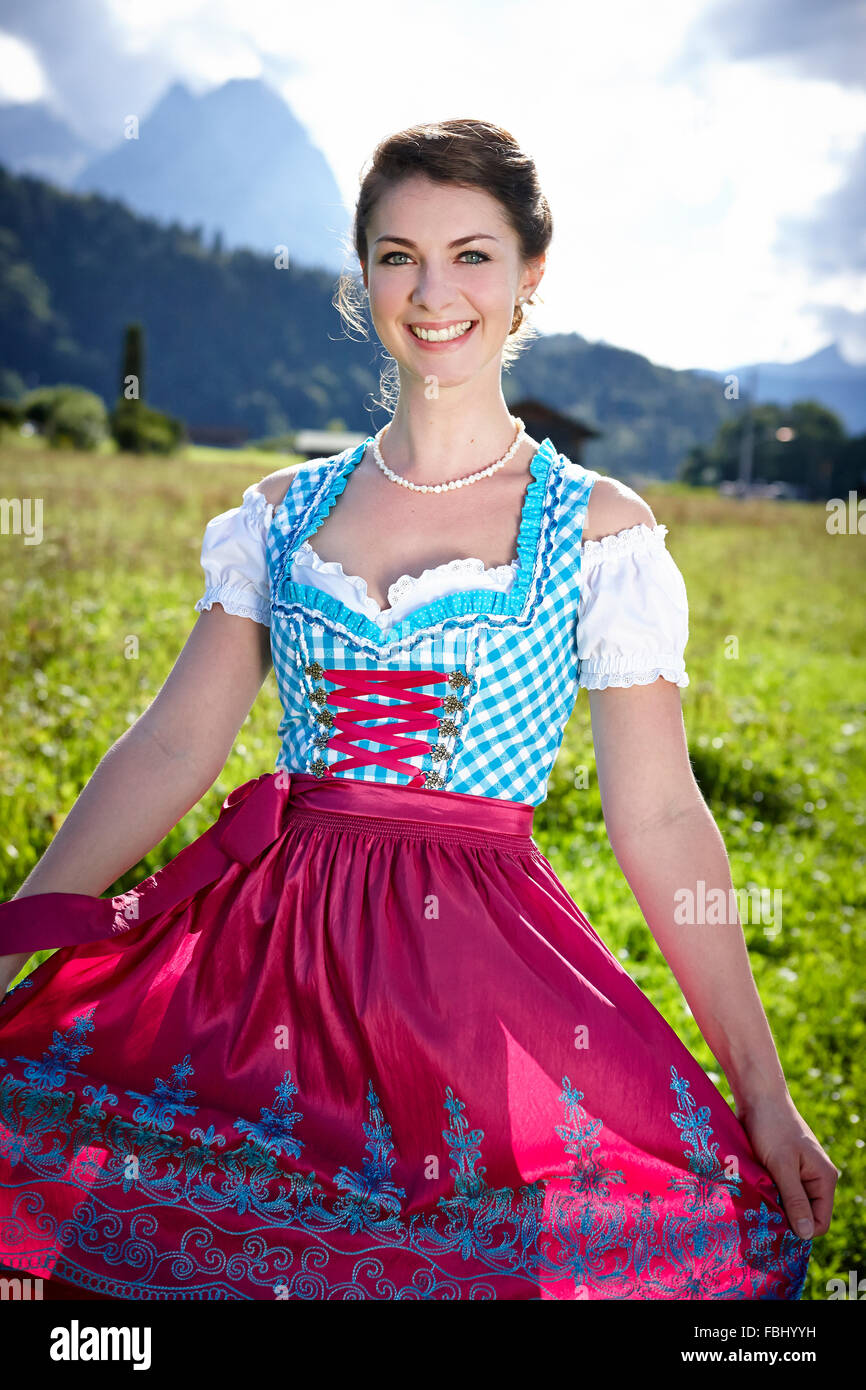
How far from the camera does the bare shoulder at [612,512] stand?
1.83m

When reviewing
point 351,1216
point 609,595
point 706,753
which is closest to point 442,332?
point 609,595

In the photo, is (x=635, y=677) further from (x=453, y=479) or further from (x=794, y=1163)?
(x=794, y=1163)

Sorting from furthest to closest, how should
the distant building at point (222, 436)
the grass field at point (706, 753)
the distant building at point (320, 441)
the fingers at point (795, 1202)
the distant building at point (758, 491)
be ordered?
the distant building at point (222, 436), the distant building at point (320, 441), the distant building at point (758, 491), the grass field at point (706, 753), the fingers at point (795, 1202)

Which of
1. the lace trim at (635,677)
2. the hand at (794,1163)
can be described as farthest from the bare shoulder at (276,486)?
the hand at (794,1163)

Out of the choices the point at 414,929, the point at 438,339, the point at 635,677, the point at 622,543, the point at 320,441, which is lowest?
the point at 414,929

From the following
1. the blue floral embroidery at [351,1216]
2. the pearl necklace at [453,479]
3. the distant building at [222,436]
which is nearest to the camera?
the blue floral embroidery at [351,1216]

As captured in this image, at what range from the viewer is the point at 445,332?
73.9 inches

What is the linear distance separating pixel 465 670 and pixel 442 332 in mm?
584

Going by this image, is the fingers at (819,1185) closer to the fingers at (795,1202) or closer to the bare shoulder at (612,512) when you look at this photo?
the fingers at (795,1202)

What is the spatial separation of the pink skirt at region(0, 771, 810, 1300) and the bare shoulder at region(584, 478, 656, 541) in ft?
1.58

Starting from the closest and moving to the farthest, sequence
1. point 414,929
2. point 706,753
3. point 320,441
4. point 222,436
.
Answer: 1. point 414,929
2. point 706,753
3. point 320,441
4. point 222,436

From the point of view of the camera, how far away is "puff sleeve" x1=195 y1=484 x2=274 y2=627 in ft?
6.46

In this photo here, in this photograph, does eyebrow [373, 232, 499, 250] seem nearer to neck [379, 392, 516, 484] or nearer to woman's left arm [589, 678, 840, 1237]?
neck [379, 392, 516, 484]
